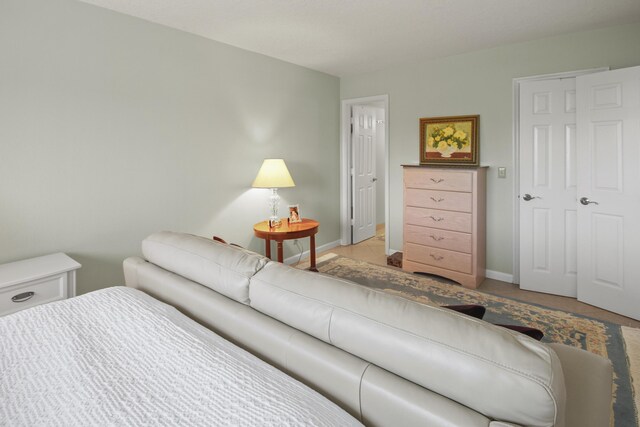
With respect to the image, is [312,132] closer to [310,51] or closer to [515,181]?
[310,51]

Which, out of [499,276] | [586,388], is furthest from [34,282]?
[499,276]

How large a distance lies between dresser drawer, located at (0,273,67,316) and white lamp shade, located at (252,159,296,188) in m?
1.93

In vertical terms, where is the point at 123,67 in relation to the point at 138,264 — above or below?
above

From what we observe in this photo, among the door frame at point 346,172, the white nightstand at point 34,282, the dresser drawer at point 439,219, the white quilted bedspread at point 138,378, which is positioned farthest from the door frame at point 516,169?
the white nightstand at point 34,282

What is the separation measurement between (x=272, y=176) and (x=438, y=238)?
1944 millimetres

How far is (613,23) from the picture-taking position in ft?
10.5

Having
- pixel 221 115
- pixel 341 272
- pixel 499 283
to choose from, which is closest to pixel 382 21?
pixel 221 115

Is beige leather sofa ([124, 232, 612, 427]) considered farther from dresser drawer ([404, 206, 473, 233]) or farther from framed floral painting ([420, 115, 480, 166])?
framed floral painting ([420, 115, 480, 166])

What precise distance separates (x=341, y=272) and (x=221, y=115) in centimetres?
218

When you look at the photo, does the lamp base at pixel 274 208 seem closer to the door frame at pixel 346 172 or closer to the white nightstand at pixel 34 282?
the door frame at pixel 346 172

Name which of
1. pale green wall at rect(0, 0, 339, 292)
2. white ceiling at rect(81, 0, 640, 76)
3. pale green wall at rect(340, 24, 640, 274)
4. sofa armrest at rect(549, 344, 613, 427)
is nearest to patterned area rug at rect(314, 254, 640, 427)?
sofa armrest at rect(549, 344, 613, 427)

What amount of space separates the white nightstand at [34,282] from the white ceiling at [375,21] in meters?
1.92

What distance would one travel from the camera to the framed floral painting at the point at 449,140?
161 inches

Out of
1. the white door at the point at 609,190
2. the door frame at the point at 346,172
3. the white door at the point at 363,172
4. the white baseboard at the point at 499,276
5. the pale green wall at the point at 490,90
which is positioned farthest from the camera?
the white door at the point at 363,172
